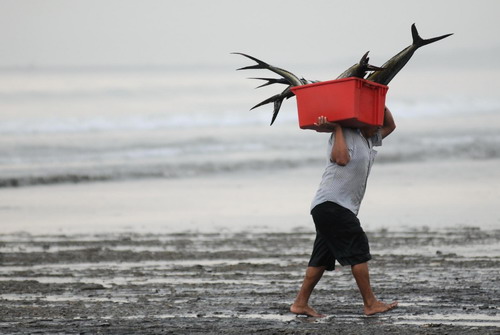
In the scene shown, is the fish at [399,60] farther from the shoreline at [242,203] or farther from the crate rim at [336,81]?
the shoreline at [242,203]

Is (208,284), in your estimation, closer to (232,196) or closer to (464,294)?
(464,294)

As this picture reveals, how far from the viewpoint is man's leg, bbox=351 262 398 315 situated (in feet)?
26.3

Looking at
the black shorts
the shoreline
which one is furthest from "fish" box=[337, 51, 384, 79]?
the shoreline

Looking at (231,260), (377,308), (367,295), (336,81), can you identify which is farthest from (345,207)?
(231,260)

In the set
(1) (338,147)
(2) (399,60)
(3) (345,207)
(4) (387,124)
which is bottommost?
(3) (345,207)

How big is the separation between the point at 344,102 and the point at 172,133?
31922mm

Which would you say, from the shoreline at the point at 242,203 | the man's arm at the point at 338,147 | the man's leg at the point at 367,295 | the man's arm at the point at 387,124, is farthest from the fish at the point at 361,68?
the shoreline at the point at 242,203

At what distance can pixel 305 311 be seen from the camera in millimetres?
8164

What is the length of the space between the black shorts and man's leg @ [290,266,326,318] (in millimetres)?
256

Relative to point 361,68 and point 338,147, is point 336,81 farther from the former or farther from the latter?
point 338,147

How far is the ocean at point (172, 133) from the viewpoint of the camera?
2664 cm

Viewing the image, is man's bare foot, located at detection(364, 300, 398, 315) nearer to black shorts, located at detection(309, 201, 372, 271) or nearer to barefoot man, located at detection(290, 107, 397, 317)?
barefoot man, located at detection(290, 107, 397, 317)

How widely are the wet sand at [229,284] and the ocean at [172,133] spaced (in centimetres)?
1104

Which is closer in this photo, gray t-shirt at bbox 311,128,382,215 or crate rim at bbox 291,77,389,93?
crate rim at bbox 291,77,389,93
